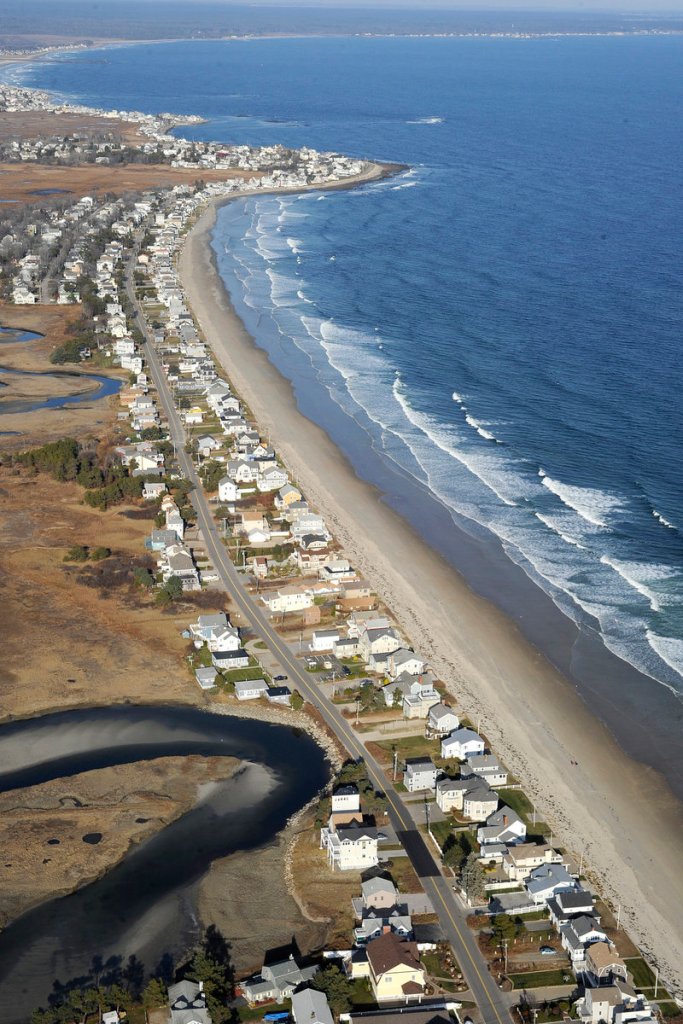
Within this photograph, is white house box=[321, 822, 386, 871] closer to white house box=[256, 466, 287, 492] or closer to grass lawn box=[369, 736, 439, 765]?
grass lawn box=[369, 736, 439, 765]

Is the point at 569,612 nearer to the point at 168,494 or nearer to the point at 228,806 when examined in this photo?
the point at 228,806

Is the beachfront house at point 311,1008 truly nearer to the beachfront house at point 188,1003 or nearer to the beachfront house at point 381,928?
the beachfront house at point 188,1003

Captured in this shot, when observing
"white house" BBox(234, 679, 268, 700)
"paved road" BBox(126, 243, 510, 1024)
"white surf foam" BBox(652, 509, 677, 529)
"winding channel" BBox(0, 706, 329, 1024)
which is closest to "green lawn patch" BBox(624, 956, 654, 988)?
"paved road" BBox(126, 243, 510, 1024)

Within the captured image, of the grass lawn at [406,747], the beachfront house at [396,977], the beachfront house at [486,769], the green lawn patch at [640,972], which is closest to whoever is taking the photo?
the beachfront house at [396,977]

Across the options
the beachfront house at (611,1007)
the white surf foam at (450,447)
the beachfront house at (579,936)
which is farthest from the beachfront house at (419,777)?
the white surf foam at (450,447)

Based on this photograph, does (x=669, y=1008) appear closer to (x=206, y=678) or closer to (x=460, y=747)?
(x=460, y=747)

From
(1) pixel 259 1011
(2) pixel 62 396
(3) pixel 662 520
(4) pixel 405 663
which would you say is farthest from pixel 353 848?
(2) pixel 62 396
